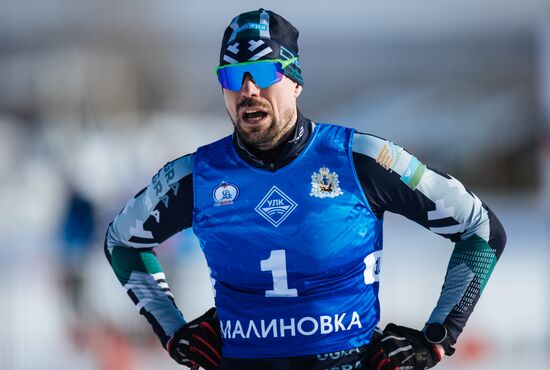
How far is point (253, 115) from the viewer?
3.14 meters

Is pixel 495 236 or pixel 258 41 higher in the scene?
pixel 258 41

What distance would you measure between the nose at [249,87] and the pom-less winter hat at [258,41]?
6 centimetres

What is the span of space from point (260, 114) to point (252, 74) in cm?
13

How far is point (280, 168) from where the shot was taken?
312 cm

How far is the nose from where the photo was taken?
3.11 m

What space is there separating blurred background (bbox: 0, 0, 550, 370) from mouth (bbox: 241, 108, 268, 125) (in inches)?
204

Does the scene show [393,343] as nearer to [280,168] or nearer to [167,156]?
[280,168]

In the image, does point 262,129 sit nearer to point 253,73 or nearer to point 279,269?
point 253,73

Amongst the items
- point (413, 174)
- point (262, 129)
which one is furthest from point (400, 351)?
point (262, 129)

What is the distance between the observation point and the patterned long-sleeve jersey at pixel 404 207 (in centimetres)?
306

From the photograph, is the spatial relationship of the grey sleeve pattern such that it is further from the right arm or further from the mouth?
the right arm

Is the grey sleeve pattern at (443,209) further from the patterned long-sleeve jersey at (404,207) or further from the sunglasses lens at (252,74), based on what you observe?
the sunglasses lens at (252,74)

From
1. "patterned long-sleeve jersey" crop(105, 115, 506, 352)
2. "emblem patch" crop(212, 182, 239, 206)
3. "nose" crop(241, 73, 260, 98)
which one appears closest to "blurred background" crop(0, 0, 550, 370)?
"patterned long-sleeve jersey" crop(105, 115, 506, 352)

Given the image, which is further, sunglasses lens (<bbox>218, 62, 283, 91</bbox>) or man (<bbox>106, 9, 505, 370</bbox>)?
sunglasses lens (<bbox>218, 62, 283, 91</bbox>)
